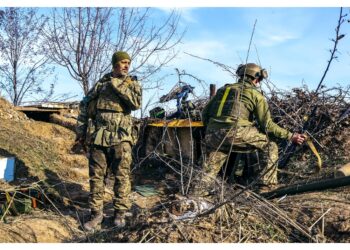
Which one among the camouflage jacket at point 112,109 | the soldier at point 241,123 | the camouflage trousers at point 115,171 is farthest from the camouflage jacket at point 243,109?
the camouflage trousers at point 115,171

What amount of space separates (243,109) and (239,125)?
20 centimetres

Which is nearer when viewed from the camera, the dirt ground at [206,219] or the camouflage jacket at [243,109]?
the dirt ground at [206,219]

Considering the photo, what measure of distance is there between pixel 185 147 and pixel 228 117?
1.64 metres

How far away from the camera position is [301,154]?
7.20 m

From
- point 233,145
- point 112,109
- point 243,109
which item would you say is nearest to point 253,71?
point 243,109

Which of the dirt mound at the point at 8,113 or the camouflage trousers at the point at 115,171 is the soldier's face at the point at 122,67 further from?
the dirt mound at the point at 8,113

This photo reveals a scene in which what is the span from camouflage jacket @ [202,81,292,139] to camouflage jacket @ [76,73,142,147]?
101 cm

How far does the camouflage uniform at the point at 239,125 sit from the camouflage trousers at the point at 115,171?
3.08 feet

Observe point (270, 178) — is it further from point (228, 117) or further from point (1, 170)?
point (1, 170)

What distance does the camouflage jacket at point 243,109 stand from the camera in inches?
235

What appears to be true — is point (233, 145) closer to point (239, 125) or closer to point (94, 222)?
point (239, 125)

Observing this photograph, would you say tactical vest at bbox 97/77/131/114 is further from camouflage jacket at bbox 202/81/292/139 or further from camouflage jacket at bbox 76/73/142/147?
camouflage jacket at bbox 202/81/292/139

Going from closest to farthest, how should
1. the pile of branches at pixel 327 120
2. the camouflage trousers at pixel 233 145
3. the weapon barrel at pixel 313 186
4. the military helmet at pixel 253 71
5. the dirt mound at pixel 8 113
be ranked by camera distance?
the weapon barrel at pixel 313 186 → the camouflage trousers at pixel 233 145 → the military helmet at pixel 253 71 → the pile of branches at pixel 327 120 → the dirt mound at pixel 8 113

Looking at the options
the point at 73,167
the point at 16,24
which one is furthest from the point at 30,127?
the point at 16,24
